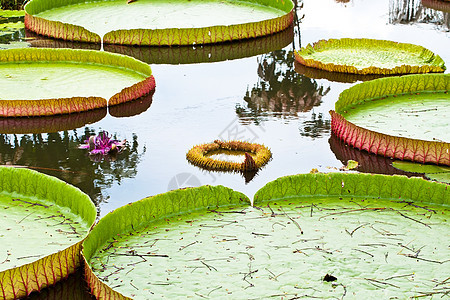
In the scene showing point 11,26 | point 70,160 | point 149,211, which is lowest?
point 70,160

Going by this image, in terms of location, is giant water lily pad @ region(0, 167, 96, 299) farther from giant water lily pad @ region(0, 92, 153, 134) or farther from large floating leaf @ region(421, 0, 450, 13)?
large floating leaf @ region(421, 0, 450, 13)

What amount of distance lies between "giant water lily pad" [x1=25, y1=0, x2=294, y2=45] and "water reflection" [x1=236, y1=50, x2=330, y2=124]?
1.09 m

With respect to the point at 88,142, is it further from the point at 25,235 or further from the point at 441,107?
the point at 441,107

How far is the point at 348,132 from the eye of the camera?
6371 millimetres

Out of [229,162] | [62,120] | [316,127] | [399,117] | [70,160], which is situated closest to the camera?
[229,162]

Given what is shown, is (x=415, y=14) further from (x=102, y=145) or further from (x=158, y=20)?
(x=102, y=145)

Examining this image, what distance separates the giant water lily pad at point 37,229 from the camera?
4.04 meters

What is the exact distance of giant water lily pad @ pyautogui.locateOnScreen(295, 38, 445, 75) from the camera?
8.31m

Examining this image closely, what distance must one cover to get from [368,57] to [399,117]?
2323mm

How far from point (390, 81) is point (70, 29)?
4.59 meters

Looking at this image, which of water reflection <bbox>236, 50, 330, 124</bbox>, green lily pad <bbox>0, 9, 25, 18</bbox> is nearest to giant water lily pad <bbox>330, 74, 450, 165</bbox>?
water reflection <bbox>236, 50, 330, 124</bbox>

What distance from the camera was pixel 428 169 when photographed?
5797 mm

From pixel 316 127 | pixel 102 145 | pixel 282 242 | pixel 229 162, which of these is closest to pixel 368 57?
pixel 316 127

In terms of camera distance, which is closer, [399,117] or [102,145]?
[102,145]
